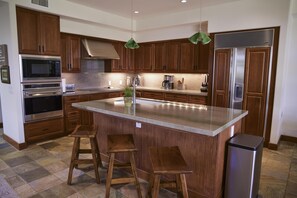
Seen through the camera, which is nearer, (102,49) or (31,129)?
→ (31,129)

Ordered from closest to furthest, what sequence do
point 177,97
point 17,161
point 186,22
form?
point 17,161
point 186,22
point 177,97

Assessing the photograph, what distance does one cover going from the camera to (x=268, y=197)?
2449 mm

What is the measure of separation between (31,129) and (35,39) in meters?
1.73

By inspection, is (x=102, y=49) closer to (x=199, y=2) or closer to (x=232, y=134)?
(x=199, y=2)

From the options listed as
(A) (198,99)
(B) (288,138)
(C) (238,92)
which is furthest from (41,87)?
(B) (288,138)

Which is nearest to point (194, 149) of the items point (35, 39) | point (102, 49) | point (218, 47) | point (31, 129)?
point (218, 47)

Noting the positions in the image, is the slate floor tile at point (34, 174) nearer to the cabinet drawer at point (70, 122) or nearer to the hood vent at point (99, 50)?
the cabinet drawer at point (70, 122)

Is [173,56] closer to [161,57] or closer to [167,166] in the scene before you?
[161,57]

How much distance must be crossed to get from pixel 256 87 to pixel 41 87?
4.23 metres

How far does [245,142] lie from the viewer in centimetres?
220

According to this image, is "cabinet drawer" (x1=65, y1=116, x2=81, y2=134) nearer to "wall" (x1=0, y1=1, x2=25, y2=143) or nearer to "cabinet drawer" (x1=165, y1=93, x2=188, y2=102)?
"wall" (x1=0, y1=1, x2=25, y2=143)

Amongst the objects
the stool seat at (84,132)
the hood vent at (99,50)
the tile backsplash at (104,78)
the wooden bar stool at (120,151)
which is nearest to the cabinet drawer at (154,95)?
the tile backsplash at (104,78)

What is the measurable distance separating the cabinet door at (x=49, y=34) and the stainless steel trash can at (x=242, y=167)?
3.73 meters

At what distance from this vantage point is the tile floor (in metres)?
2.49
